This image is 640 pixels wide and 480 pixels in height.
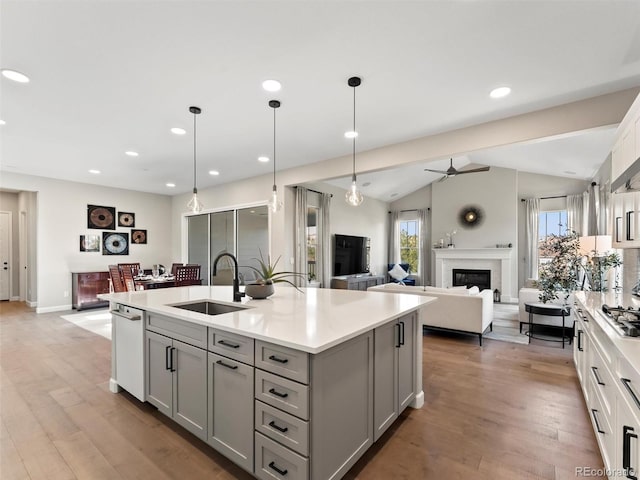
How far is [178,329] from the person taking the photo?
2143 mm

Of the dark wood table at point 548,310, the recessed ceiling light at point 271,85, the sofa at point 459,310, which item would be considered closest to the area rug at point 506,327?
the dark wood table at point 548,310

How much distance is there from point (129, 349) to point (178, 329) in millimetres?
879

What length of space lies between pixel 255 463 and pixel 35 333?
5.22 meters

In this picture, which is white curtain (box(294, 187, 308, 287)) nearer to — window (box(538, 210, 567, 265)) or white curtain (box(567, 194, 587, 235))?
window (box(538, 210, 567, 265))

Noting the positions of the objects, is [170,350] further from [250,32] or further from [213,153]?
[213,153]

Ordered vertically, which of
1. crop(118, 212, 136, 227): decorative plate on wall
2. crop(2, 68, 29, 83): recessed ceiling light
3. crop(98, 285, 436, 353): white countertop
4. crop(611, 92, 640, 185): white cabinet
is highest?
crop(2, 68, 29, 83): recessed ceiling light

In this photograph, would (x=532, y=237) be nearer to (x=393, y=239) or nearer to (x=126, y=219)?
(x=393, y=239)

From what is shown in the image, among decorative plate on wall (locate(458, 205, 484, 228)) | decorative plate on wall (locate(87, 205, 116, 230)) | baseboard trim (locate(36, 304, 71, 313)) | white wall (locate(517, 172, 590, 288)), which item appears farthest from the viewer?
decorative plate on wall (locate(458, 205, 484, 228))

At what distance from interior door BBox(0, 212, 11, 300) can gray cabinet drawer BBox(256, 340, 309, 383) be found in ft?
31.3

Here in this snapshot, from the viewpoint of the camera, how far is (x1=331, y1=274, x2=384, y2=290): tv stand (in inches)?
289

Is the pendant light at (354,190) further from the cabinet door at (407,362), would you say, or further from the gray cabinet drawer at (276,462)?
the gray cabinet drawer at (276,462)

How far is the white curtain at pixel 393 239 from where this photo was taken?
9.98 metres

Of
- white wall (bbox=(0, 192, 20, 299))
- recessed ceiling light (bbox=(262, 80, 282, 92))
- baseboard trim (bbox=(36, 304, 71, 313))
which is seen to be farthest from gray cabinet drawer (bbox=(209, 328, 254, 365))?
white wall (bbox=(0, 192, 20, 299))

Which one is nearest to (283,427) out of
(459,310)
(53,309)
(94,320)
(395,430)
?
(395,430)
